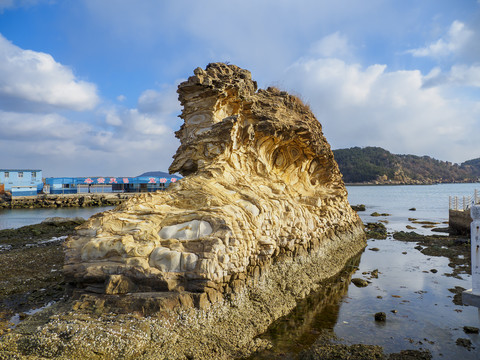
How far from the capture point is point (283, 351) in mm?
6285

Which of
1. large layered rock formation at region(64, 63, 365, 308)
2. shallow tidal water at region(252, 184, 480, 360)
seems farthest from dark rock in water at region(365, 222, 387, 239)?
shallow tidal water at region(252, 184, 480, 360)

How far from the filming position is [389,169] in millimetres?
116688

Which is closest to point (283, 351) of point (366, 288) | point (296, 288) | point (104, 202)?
point (296, 288)

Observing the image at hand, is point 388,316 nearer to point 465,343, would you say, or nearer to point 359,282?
point 465,343

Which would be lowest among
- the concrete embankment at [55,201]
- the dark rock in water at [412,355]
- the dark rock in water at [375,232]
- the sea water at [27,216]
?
the sea water at [27,216]

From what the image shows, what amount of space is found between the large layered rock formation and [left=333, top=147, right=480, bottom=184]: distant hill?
99.6 metres

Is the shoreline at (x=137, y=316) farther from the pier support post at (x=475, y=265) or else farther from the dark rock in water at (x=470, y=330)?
the pier support post at (x=475, y=265)

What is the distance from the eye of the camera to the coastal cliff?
5.50 metres

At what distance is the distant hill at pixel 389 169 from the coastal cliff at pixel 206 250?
102616 mm

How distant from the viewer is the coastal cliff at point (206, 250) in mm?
5496

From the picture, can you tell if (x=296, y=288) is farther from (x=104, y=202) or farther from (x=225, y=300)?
(x=104, y=202)

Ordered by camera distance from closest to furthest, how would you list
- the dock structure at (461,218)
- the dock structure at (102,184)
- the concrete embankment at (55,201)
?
the dock structure at (461,218) → the concrete embankment at (55,201) → the dock structure at (102,184)

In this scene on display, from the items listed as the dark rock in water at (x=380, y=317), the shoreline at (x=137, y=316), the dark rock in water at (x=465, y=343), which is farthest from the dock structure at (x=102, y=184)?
the dark rock in water at (x=465, y=343)

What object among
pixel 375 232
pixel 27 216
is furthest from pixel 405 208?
pixel 27 216
